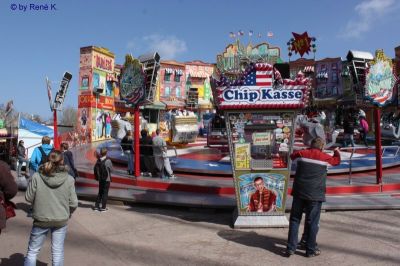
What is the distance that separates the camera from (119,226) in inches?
273

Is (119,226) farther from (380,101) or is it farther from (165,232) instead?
(380,101)

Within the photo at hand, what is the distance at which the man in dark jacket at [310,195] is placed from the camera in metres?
5.11

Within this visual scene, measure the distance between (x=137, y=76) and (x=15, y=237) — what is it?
533 centimetres

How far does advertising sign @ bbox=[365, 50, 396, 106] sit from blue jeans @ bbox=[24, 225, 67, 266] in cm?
692

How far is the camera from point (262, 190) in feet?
21.8

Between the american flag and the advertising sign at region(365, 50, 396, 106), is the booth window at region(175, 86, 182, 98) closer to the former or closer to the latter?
the advertising sign at region(365, 50, 396, 106)

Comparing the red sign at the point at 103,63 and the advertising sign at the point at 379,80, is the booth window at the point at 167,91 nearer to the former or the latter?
the red sign at the point at 103,63

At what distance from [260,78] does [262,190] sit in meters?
1.84

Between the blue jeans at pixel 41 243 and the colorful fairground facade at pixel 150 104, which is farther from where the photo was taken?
the colorful fairground facade at pixel 150 104

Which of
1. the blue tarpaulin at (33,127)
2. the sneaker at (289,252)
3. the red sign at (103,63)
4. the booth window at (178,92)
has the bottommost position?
the sneaker at (289,252)

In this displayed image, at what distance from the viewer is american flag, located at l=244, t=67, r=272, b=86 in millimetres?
6410

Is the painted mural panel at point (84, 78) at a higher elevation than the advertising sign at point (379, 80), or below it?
higher

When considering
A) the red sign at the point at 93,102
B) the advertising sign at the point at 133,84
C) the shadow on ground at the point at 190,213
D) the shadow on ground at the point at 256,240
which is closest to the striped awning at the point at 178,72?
the red sign at the point at 93,102

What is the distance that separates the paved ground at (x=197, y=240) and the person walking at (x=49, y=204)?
3.35 ft
